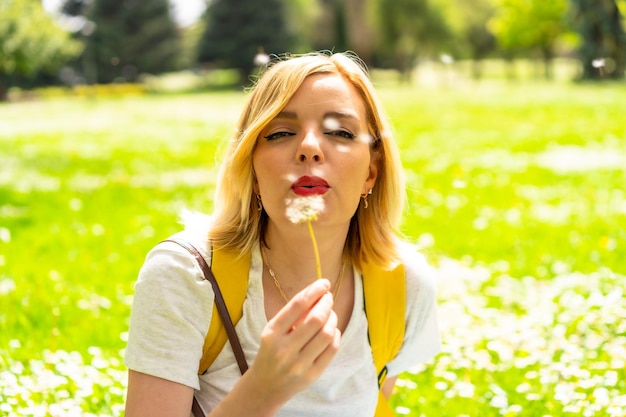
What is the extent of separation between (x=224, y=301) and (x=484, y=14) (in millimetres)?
66519

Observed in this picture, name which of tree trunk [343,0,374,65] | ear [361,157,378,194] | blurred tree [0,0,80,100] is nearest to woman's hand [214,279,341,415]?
ear [361,157,378,194]

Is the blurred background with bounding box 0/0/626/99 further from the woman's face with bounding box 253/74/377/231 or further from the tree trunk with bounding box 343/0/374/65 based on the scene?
the woman's face with bounding box 253/74/377/231

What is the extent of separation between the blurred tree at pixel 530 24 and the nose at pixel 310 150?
179 feet

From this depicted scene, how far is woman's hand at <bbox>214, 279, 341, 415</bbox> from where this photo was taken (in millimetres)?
1592

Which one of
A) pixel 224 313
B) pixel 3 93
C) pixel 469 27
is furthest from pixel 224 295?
pixel 469 27

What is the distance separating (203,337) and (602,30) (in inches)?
990

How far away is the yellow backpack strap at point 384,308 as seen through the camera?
2.30 metres

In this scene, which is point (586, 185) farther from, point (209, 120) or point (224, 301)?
point (209, 120)

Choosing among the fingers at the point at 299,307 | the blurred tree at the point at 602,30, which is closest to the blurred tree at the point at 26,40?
the blurred tree at the point at 602,30

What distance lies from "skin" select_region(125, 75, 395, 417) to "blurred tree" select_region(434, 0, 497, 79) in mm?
52429

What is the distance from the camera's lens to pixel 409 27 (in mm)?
52531

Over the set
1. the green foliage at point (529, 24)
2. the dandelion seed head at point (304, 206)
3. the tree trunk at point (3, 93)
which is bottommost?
the dandelion seed head at point (304, 206)

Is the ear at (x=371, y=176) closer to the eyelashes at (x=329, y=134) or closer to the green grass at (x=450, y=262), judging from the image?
the eyelashes at (x=329, y=134)

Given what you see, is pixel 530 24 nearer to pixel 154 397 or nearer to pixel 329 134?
pixel 329 134
